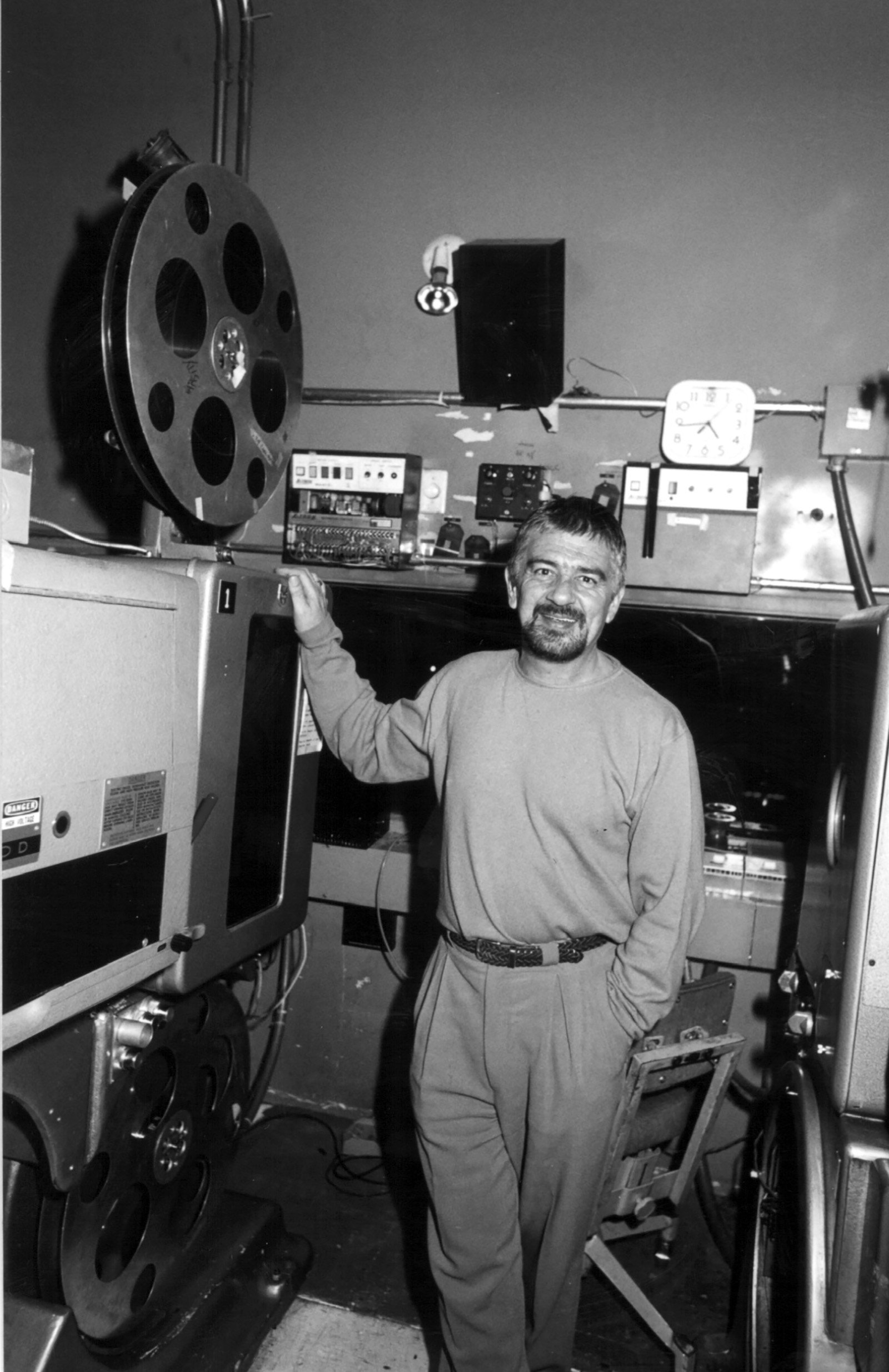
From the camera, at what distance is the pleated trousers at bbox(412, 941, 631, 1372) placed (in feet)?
6.32

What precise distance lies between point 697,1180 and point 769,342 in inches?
91.7

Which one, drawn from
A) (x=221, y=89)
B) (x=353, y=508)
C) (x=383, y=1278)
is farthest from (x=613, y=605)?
(x=221, y=89)

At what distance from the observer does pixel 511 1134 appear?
198 centimetres

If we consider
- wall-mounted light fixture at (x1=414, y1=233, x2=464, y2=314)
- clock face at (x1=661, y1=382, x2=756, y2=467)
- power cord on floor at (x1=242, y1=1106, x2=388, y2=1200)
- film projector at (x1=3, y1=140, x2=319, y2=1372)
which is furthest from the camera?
wall-mounted light fixture at (x1=414, y1=233, x2=464, y2=314)

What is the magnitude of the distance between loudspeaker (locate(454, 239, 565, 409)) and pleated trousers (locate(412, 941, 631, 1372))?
1.64 metres

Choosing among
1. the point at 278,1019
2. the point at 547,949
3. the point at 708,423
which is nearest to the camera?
the point at 547,949

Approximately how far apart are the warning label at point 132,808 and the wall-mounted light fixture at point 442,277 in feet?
5.93

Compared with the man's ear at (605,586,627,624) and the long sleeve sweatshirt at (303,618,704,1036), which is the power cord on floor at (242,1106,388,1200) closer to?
the long sleeve sweatshirt at (303,618,704,1036)

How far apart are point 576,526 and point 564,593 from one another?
0.15 meters

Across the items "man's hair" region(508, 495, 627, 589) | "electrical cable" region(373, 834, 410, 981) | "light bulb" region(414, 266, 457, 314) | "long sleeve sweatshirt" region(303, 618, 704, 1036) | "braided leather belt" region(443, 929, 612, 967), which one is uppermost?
"light bulb" region(414, 266, 457, 314)

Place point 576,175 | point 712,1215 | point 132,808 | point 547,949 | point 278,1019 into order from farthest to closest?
point 278,1019, point 576,175, point 712,1215, point 547,949, point 132,808

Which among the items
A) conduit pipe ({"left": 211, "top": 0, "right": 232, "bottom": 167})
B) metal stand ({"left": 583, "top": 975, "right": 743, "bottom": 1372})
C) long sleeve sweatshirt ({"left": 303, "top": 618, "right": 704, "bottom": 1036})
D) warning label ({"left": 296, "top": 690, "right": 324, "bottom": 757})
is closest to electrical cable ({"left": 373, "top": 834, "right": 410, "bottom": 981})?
warning label ({"left": 296, "top": 690, "right": 324, "bottom": 757})

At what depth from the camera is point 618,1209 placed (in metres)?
2.25

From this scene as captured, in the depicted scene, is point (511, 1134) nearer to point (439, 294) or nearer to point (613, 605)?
point (613, 605)
